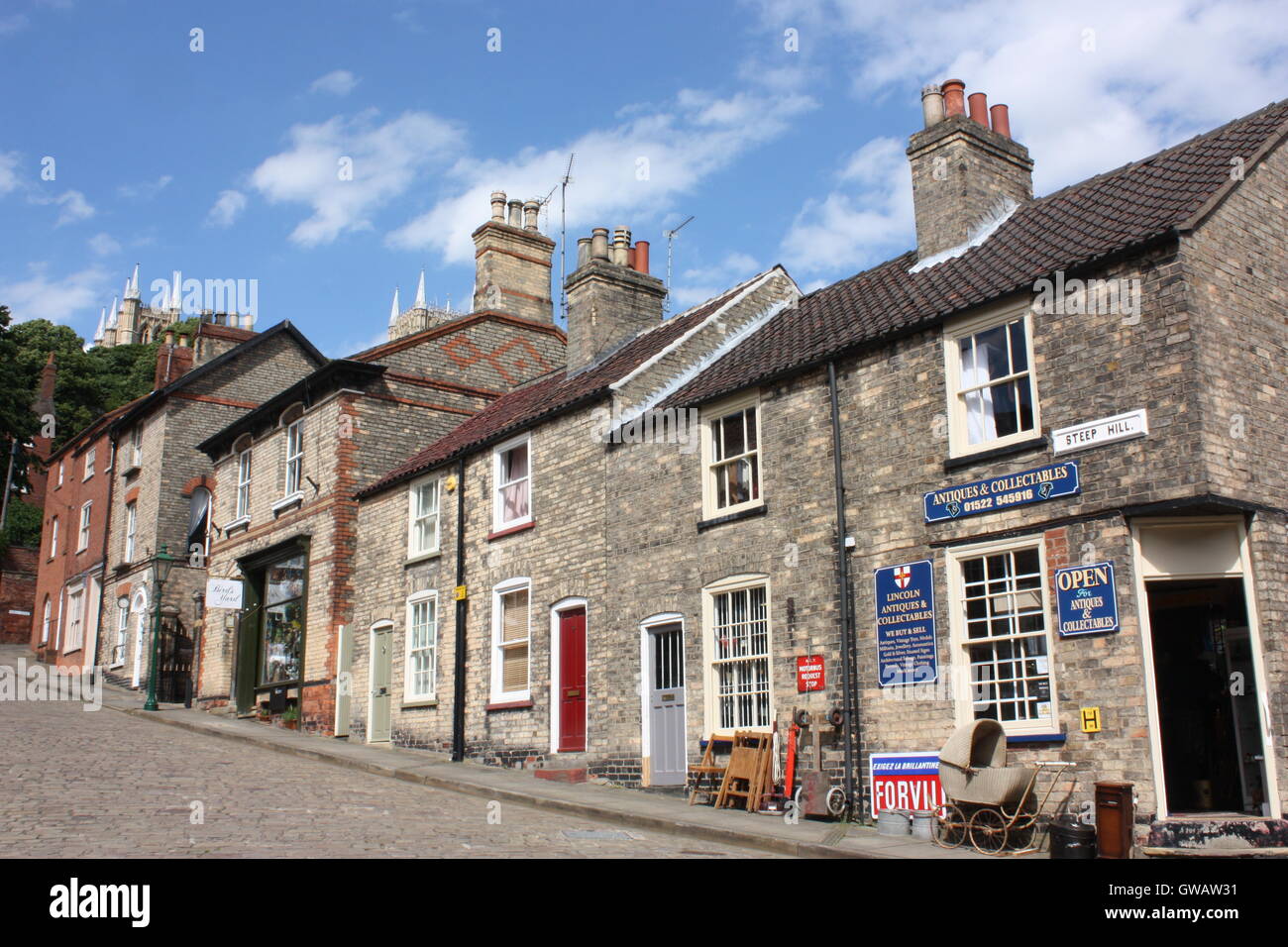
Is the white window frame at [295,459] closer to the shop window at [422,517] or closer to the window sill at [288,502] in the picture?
the window sill at [288,502]

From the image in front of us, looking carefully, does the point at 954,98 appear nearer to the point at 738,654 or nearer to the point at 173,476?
the point at 738,654

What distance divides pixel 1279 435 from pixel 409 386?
1783 cm

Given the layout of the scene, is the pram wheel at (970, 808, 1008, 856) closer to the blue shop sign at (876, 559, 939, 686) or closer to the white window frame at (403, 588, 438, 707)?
the blue shop sign at (876, 559, 939, 686)

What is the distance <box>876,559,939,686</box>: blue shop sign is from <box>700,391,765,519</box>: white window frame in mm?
2467

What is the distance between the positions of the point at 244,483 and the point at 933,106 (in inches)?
757

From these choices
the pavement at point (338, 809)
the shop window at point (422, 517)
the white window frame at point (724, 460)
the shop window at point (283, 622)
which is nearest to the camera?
the pavement at point (338, 809)

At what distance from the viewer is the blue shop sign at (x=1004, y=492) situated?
11.6m

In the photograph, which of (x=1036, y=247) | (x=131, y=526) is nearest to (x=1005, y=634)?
(x=1036, y=247)

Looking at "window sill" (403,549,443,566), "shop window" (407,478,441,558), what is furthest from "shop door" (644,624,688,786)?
"shop window" (407,478,441,558)

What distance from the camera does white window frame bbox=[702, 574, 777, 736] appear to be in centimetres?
1451

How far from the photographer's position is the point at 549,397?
20.3 m

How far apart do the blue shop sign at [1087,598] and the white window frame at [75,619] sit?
31.9m

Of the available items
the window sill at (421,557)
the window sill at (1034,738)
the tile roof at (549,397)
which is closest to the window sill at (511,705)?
the window sill at (421,557)

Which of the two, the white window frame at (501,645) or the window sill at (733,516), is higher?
the window sill at (733,516)
